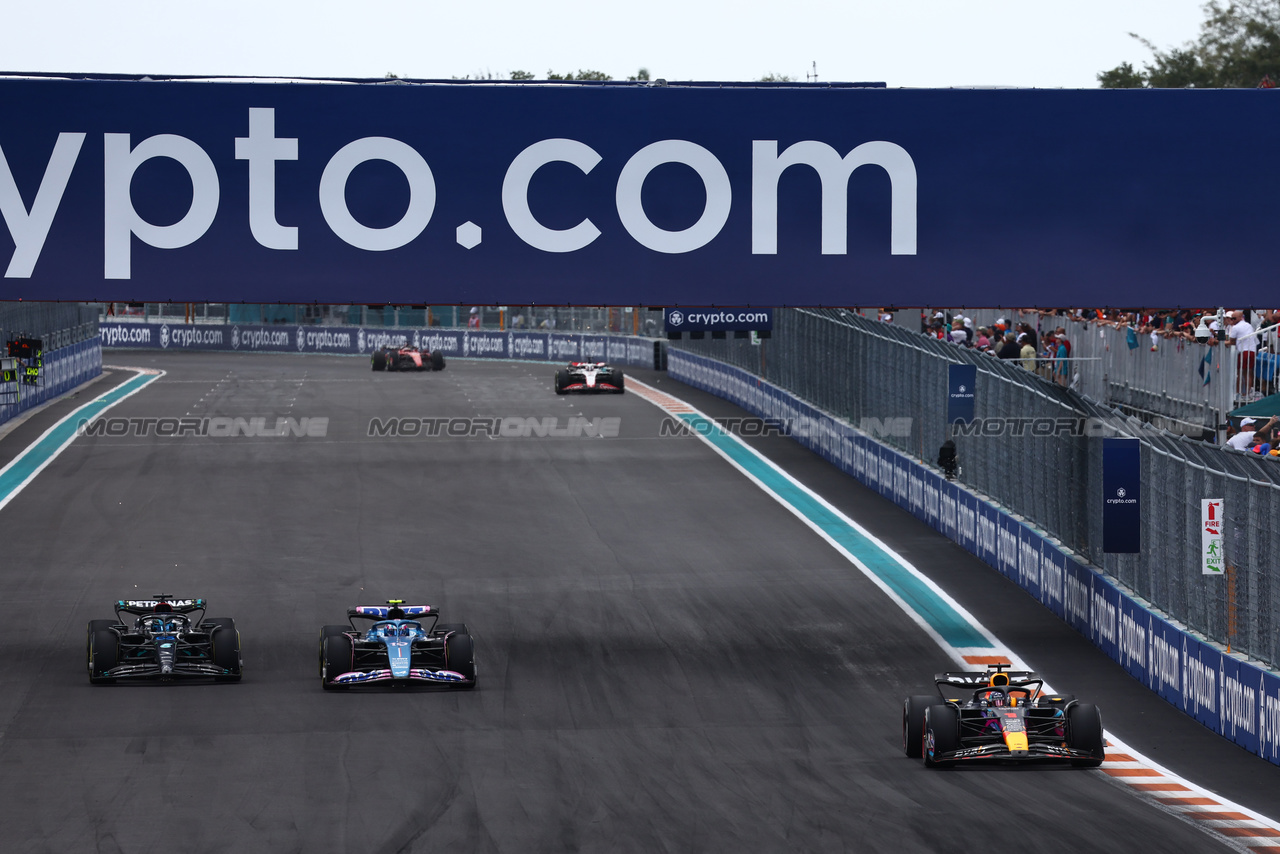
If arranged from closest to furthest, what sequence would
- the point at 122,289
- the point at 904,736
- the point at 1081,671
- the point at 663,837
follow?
the point at 663,837
the point at 904,736
the point at 122,289
the point at 1081,671

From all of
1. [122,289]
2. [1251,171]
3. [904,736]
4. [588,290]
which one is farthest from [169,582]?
[1251,171]

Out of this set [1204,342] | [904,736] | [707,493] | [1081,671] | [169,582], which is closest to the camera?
[904,736]

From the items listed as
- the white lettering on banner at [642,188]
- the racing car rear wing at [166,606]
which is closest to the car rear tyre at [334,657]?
the racing car rear wing at [166,606]

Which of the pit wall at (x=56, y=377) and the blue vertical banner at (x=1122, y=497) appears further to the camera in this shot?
the pit wall at (x=56, y=377)

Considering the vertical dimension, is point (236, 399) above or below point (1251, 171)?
below

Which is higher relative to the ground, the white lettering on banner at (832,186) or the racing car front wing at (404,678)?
the white lettering on banner at (832,186)

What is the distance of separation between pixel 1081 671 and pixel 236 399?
3373cm

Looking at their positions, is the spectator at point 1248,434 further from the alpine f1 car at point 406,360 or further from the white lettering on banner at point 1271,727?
the alpine f1 car at point 406,360

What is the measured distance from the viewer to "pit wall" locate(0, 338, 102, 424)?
43.3 metres

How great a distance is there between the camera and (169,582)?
24.9m

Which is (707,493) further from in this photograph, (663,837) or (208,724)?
(663,837)

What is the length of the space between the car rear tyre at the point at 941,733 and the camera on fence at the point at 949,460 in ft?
42.5

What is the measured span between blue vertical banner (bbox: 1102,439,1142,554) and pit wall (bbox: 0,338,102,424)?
99.3 ft

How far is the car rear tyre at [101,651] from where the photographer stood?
1942cm
